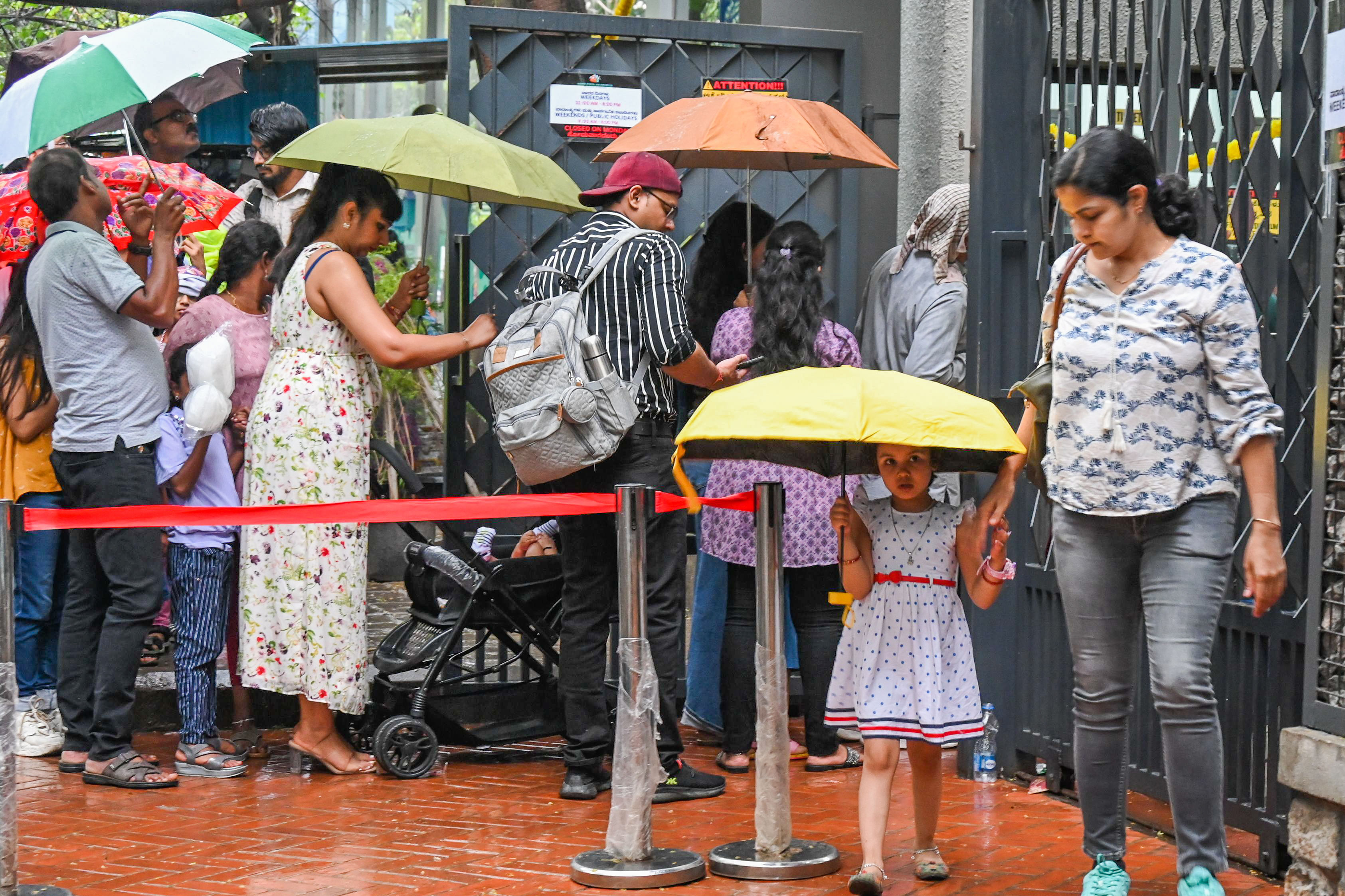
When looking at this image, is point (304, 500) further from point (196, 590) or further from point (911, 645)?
point (911, 645)

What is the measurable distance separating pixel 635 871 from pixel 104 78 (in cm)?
351

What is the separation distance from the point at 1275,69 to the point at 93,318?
4.14 m

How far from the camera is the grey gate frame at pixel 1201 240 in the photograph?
4406 mm

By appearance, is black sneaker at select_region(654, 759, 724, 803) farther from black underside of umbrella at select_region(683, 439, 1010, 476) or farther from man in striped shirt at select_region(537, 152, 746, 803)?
black underside of umbrella at select_region(683, 439, 1010, 476)

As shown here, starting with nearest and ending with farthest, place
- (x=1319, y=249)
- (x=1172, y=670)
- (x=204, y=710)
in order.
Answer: (x=1172, y=670) → (x=1319, y=249) → (x=204, y=710)

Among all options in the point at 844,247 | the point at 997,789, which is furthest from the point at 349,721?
the point at 844,247

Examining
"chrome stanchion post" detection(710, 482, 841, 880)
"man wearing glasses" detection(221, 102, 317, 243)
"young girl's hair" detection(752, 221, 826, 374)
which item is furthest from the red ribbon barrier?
"man wearing glasses" detection(221, 102, 317, 243)

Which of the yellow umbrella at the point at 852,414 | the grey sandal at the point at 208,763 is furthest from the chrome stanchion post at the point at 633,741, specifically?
the grey sandal at the point at 208,763

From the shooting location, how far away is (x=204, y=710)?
239 inches

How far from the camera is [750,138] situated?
6055mm

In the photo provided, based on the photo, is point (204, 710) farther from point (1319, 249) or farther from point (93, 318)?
point (1319, 249)

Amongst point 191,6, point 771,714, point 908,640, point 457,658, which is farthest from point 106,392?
point 191,6

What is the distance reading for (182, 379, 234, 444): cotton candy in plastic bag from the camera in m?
5.84

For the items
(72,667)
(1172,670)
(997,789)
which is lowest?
(997,789)
